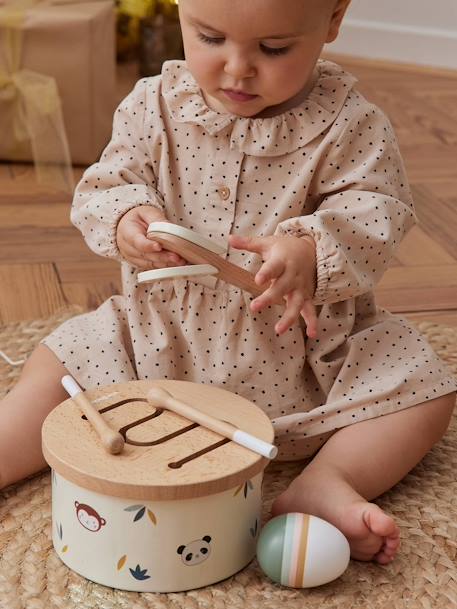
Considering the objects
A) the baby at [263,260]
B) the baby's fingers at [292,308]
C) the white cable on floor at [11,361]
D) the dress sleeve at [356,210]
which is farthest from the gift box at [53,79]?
the baby's fingers at [292,308]

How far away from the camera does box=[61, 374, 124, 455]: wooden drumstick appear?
2.63 ft

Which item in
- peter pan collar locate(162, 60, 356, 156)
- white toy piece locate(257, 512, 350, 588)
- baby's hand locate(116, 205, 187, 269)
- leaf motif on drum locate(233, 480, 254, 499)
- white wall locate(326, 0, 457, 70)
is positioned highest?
peter pan collar locate(162, 60, 356, 156)

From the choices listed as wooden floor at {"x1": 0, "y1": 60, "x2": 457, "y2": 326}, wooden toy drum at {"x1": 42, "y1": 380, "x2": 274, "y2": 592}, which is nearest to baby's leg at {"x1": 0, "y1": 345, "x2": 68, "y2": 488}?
wooden toy drum at {"x1": 42, "y1": 380, "x2": 274, "y2": 592}

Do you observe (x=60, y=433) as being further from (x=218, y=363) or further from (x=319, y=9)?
(x=319, y=9)

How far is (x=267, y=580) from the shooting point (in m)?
0.84

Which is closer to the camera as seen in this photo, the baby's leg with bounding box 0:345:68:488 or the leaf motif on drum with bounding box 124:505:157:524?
the leaf motif on drum with bounding box 124:505:157:524

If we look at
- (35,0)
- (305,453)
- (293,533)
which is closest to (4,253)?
(35,0)

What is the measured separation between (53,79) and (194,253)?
41.2 inches

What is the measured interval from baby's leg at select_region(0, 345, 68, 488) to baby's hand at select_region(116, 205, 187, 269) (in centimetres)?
14

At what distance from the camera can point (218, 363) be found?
997 millimetres

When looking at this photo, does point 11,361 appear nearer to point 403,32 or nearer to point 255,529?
point 255,529

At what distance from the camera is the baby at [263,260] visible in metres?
0.91

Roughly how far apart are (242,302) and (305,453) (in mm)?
149

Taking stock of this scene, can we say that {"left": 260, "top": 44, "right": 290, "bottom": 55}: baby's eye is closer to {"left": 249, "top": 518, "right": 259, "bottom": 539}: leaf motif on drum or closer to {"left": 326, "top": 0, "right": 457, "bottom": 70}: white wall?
{"left": 249, "top": 518, "right": 259, "bottom": 539}: leaf motif on drum
